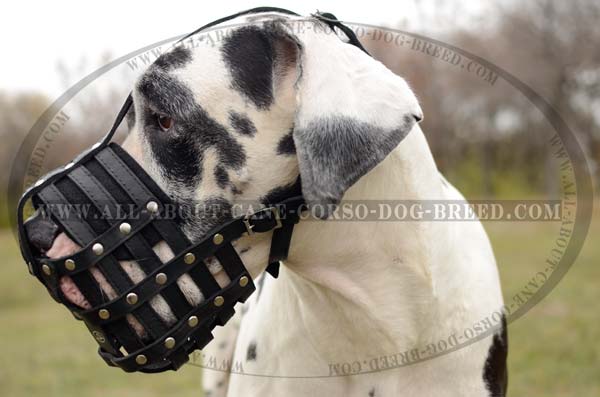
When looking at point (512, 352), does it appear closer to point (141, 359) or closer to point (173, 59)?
point (141, 359)

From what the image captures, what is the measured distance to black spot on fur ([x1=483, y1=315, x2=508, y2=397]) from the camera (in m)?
2.55

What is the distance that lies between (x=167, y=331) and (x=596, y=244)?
12.9 meters

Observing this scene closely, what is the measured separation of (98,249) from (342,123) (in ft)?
2.68

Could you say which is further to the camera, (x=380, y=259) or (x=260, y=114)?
(x=380, y=259)

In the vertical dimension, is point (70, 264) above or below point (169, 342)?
above

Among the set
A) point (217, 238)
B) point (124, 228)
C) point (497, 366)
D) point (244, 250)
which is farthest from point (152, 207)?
point (497, 366)

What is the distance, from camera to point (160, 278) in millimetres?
2102

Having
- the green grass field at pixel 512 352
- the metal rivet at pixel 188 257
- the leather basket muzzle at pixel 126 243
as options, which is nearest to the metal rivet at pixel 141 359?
the leather basket muzzle at pixel 126 243

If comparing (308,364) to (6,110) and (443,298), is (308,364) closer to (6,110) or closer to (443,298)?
(443,298)

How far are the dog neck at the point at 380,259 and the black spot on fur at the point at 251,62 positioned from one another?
453mm

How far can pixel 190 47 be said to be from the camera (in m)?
2.08

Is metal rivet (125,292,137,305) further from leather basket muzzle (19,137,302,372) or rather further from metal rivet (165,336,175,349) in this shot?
metal rivet (165,336,175,349)

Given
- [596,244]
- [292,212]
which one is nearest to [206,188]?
[292,212]

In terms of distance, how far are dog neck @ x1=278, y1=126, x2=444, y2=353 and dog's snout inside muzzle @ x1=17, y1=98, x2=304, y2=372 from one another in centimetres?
19
